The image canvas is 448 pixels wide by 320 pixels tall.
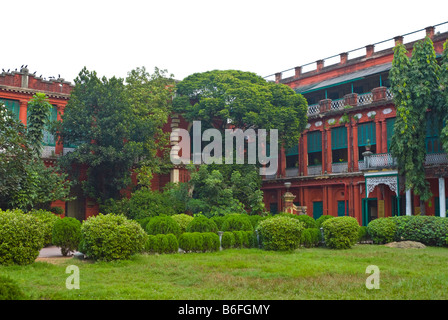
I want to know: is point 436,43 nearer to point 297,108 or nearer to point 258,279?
point 297,108

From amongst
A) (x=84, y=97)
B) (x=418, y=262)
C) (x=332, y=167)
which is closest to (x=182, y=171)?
(x=84, y=97)

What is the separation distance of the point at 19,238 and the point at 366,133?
21043mm

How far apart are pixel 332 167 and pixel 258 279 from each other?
797 inches

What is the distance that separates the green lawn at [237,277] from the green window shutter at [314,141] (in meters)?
16.7

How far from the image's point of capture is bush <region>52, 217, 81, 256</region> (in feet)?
41.7

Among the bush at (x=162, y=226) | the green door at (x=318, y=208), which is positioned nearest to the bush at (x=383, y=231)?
the bush at (x=162, y=226)

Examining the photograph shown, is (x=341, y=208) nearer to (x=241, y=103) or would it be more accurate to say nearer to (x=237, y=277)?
(x=241, y=103)

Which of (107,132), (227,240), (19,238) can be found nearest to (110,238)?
(19,238)

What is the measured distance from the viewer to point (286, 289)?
313 inches

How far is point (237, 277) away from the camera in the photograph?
9.20 meters

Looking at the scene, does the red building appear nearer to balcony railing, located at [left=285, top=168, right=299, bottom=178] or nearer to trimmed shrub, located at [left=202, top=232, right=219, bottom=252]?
balcony railing, located at [left=285, top=168, right=299, bottom=178]

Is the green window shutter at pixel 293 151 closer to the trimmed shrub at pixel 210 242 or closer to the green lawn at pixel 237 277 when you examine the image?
the trimmed shrub at pixel 210 242

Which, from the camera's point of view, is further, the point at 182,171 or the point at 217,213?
the point at 182,171

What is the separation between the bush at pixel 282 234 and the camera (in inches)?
568
